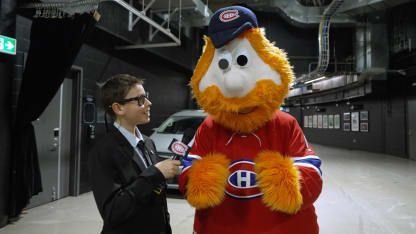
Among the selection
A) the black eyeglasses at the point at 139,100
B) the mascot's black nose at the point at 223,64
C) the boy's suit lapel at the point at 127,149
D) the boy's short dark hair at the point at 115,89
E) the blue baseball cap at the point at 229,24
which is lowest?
the boy's suit lapel at the point at 127,149

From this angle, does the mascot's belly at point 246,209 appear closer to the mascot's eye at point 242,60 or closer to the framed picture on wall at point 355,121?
the mascot's eye at point 242,60

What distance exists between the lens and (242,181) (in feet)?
4.73

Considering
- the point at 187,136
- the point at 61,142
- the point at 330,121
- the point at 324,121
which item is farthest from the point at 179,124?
the point at 324,121

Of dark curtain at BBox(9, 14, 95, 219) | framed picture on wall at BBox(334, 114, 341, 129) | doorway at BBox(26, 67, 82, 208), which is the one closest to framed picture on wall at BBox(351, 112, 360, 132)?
framed picture on wall at BBox(334, 114, 341, 129)

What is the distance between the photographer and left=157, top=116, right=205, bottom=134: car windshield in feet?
19.5

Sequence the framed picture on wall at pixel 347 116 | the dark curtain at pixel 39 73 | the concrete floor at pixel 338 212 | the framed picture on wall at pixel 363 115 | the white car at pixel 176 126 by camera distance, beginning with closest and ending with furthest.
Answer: the dark curtain at pixel 39 73
the concrete floor at pixel 338 212
the white car at pixel 176 126
the framed picture on wall at pixel 363 115
the framed picture on wall at pixel 347 116

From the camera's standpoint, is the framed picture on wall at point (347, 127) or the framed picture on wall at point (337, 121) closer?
the framed picture on wall at point (347, 127)

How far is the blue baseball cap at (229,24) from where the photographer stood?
57.7 inches

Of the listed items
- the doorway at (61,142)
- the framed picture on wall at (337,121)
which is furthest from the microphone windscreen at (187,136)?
the framed picture on wall at (337,121)

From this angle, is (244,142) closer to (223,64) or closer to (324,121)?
(223,64)

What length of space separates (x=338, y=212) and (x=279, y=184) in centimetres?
394

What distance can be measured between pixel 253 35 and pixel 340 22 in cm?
1146

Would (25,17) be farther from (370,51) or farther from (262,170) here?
(370,51)

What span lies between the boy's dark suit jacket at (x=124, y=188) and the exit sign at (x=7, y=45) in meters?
2.94
